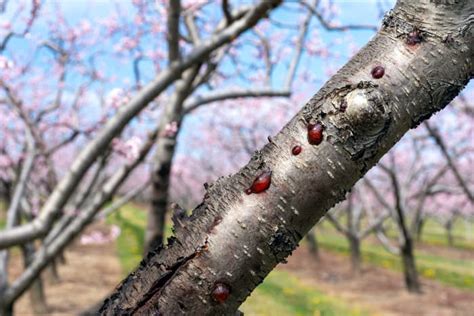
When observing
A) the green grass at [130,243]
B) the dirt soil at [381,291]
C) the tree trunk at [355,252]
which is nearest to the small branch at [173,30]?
the dirt soil at [381,291]

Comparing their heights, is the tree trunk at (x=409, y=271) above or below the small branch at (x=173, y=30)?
above

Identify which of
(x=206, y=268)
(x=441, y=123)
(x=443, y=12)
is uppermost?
(x=441, y=123)

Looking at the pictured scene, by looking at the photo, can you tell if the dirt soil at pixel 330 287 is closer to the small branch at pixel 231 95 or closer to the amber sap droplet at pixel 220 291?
the small branch at pixel 231 95

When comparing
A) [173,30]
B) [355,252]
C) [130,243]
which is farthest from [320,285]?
[173,30]

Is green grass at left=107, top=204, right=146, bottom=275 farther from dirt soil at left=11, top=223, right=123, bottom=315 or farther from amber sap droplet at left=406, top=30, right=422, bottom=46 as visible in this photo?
amber sap droplet at left=406, top=30, right=422, bottom=46

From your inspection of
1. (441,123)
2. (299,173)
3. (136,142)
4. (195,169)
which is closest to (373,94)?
(299,173)

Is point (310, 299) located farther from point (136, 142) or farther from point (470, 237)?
point (470, 237)

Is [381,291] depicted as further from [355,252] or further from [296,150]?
[296,150]
